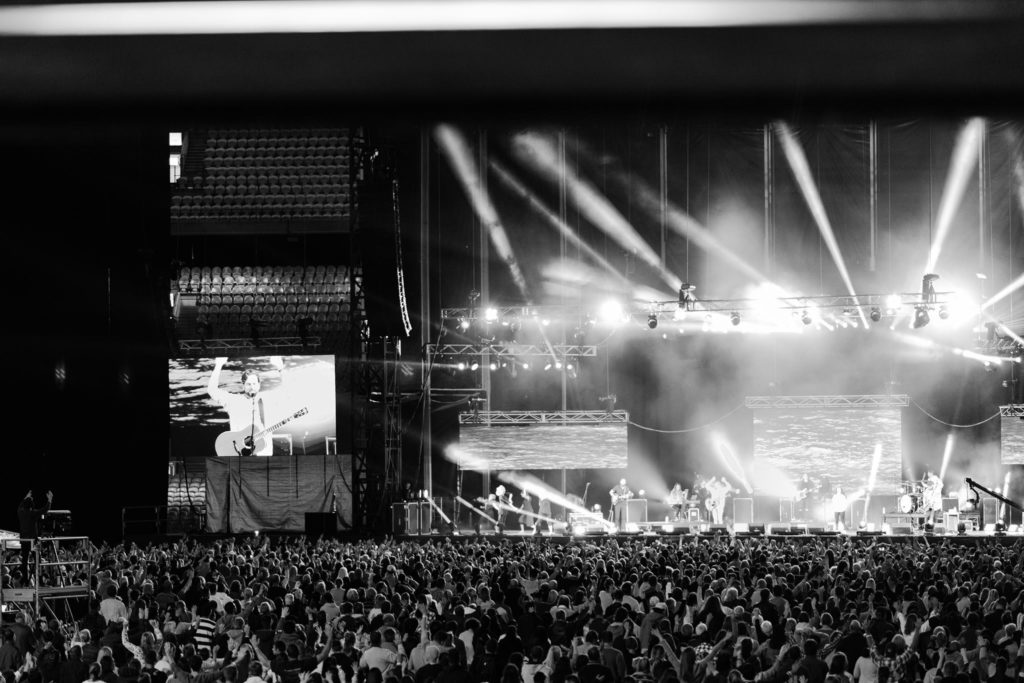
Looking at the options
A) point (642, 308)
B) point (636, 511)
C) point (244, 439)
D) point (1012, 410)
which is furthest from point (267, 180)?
point (1012, 410)

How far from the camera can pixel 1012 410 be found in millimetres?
29469

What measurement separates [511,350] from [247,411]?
6242 millimetres

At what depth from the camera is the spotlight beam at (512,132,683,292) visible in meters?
29.8

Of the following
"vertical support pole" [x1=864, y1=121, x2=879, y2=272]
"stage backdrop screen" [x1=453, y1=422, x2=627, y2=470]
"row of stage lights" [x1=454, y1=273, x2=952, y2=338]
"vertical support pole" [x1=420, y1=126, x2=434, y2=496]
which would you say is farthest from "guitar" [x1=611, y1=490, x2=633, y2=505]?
"vertical support pole" [x1=864, y1=121, x2=879, y2=272]


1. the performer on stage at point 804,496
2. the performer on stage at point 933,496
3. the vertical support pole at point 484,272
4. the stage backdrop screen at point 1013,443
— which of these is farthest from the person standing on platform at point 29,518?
the stage backdrop screen at point 1013,443

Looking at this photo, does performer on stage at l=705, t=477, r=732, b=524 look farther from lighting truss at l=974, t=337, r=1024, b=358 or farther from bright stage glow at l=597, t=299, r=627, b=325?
lighting truss at l=974, t=337, r=1024, b=358

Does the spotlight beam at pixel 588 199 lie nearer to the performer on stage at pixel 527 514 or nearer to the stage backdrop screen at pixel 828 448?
the stage backdrop screen at pixel 828 448

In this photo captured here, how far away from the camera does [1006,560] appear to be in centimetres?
1702

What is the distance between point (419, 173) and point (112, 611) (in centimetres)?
1886

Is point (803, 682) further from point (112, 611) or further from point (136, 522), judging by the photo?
point (136, 522)

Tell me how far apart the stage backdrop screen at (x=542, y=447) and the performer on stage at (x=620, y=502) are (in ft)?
2.33

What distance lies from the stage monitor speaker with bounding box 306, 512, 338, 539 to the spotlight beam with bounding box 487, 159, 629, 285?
8683 mm

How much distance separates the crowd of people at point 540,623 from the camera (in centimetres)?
896

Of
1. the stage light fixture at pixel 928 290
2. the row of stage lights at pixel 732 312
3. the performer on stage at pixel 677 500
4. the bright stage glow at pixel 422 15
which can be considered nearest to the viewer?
the bright stage glow at pixel 422 15
